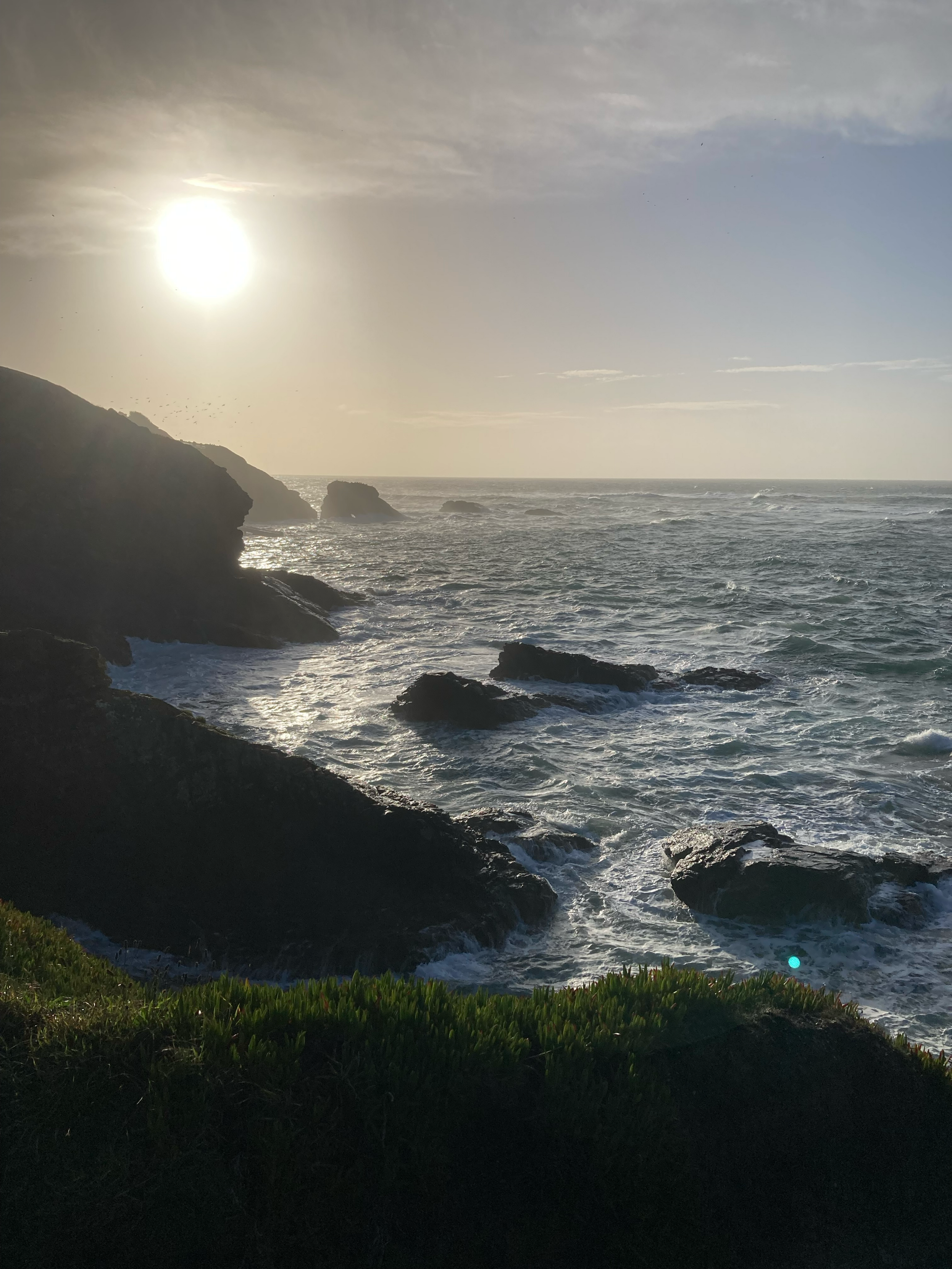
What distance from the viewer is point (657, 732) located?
18.2m

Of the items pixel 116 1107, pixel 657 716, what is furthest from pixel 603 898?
pixel 657 716

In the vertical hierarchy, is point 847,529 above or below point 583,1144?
above

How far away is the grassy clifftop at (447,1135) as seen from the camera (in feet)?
14.0

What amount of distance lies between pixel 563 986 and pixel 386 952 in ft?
6.32

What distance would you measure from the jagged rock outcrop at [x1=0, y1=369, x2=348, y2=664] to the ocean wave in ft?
58.5

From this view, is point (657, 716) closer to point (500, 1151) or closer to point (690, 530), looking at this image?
point (500, 1151)

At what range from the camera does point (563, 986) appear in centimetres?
890

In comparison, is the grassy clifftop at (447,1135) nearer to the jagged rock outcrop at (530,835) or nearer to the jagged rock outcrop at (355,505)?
the jagged rock outcrop at (530,835)

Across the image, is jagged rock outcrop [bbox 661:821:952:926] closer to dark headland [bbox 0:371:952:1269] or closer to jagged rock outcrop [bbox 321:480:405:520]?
dark headland [bbox 0:371:952:1269]

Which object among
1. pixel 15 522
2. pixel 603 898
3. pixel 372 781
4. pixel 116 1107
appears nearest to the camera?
pixel 116 1107

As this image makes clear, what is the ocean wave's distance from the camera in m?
17.0

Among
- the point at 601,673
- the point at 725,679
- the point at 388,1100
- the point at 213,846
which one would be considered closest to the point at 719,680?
the point at 725,679

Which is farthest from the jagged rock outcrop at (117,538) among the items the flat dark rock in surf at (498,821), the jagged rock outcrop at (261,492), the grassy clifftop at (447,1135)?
the jagged rock outcrop at (261,492)

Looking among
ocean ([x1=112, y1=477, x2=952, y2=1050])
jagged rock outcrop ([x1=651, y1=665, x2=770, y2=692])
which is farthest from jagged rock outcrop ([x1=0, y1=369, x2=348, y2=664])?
jagged rock outcrop ([x1=651, y1=665, x2=770, y2=692])
